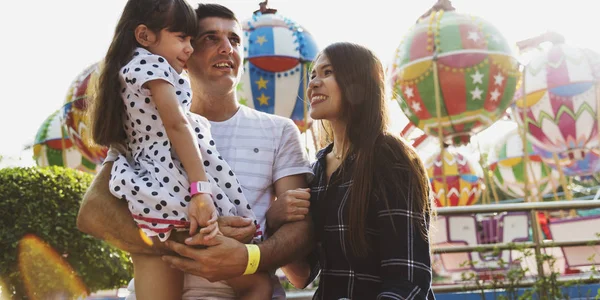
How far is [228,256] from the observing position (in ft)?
7.20

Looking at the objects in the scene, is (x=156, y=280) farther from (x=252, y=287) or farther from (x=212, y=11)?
(x=212, y=11)

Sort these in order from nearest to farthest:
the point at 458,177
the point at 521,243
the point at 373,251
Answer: the point at 373,251 → the point at 521,243 → the point at 458,177

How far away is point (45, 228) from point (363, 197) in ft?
17.2

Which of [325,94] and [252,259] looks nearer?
[252,259]

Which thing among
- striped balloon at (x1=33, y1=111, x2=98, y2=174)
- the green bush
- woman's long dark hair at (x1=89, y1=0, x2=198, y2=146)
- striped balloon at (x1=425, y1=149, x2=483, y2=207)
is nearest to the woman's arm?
woman's long dark hair at (x1=89, y1=0, x2=198, y2=146)

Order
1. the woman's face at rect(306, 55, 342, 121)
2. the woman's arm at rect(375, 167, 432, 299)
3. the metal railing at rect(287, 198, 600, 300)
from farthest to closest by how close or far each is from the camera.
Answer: the metal railing at rect(287, 198, 600, 300) < the woman's face at rect(306, 55, 342, 121) < the woman's arm at rect(375, 167, 432, 299)

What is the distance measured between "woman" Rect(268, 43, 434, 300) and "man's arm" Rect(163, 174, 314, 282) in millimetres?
99

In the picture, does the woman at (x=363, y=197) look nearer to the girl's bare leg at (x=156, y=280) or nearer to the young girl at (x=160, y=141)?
the young girl at (x=160, y=141)

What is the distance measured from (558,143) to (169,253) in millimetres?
15798

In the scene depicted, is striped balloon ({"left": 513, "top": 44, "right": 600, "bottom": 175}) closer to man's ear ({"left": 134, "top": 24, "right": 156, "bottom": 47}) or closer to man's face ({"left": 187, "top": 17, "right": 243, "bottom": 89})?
man's face ({"left": 187, "top": 17, "right": 243, "bottom": 89})

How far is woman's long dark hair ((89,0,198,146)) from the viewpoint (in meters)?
→ 2.42

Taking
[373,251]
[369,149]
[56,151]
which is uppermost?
[369,149]

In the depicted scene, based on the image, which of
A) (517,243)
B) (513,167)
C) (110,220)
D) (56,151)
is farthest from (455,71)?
(513,167)

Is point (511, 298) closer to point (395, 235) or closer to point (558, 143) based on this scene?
point (395, 235)
